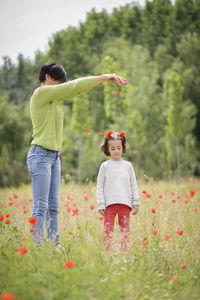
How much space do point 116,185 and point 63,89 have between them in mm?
1028

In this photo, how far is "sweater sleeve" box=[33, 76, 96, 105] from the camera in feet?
8.93

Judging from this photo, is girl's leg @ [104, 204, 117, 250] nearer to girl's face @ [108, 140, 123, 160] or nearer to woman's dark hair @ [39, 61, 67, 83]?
girl's face @ [108, 140, 123, 160]

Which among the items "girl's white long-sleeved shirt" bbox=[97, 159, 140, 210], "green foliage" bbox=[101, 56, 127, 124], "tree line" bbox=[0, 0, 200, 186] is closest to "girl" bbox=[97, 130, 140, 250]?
"girl's white long-sleeved shirt" bbox=[97, 159, 140, 210]

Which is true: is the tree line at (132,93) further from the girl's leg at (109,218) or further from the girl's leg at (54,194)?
the girl's leg at (109,218)

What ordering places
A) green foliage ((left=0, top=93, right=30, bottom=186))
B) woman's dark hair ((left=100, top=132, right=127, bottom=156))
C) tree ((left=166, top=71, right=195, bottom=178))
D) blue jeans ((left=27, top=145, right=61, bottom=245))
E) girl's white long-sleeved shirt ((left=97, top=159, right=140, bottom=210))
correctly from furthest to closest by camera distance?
green foliage ((left=0, top=93, right=30, bottom=186)) < tree ((left=166, top=71, right=195, bottom=178)) < woman's dark hair ((left=100, top=132, right=127, bottom=156)) < girl's white long-sleeved shirt ((left=97, top=159, right=140, bottom=210)) < blue jeans ((left=27, top=145, right=61, bottom=245))

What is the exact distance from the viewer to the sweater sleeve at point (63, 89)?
272cm

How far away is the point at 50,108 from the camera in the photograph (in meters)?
2.86

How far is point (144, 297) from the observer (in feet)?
6.33

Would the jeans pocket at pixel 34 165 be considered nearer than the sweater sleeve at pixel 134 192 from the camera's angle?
Yes

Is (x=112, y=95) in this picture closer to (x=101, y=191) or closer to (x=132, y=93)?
(x=132, y=93)

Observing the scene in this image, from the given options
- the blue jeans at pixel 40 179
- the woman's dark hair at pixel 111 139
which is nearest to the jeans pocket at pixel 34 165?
the blue jeans at pixel 40 179

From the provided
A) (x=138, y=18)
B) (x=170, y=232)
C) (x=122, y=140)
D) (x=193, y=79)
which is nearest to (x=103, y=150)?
(x=122, y=140)

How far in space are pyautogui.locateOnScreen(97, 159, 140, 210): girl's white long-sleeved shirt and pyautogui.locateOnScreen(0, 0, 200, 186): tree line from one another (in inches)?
409

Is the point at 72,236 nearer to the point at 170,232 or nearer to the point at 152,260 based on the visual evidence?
the point at 152,260
